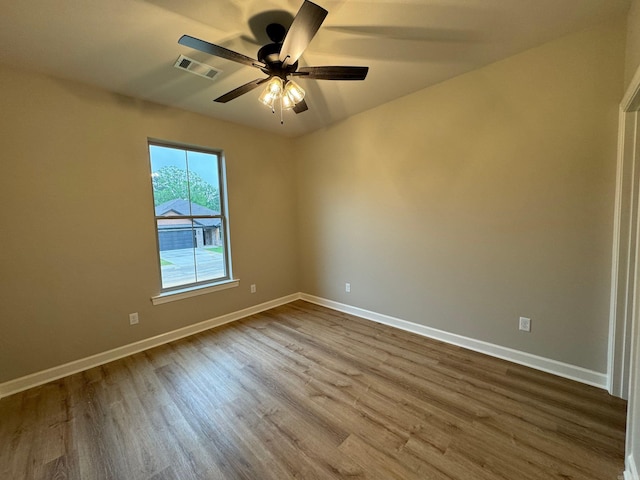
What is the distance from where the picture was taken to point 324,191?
382 cm

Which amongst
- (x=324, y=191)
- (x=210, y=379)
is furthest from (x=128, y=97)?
(x=210, y=379)

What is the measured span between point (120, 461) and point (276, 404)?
93cm

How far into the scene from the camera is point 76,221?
2.40 meters

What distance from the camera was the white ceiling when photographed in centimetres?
165

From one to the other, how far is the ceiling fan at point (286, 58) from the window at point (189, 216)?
143cm

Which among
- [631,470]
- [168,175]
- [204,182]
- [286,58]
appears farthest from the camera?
[204,182]

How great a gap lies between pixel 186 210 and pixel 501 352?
369cm

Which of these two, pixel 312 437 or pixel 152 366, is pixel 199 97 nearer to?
pixel 152 366

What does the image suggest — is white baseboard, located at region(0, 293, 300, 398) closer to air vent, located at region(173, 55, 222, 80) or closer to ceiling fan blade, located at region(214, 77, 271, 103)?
ceiling fan blade, located at region(214, 77, 271, 103)

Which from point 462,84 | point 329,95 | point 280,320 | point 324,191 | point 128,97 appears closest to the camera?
point 462,84

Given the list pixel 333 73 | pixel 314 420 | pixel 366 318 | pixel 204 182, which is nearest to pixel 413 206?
pixel 366 318

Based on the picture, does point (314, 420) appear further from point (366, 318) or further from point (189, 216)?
point (189, 216)

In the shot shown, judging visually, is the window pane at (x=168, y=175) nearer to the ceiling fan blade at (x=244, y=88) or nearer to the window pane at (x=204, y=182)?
the window pane at (x=204, y=182)

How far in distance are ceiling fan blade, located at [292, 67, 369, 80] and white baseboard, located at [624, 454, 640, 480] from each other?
2.44 metres
